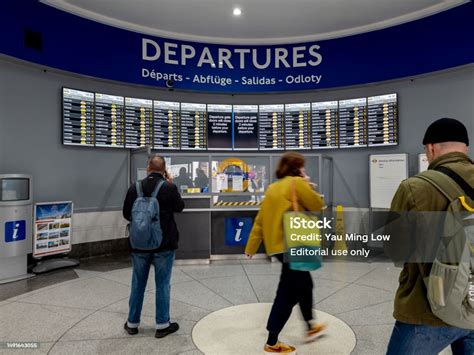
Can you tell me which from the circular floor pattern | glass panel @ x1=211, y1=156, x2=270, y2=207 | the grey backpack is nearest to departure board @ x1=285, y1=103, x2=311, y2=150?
glass panel @ x1=211, y1=156, x2=270, y2=207

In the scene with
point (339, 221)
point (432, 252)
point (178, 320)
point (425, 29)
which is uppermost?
point (425, 29)

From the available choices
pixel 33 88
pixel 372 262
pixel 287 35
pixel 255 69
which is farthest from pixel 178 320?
pixel 287 35

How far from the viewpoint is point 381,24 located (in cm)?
570

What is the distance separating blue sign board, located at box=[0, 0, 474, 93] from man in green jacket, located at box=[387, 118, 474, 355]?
4.70m

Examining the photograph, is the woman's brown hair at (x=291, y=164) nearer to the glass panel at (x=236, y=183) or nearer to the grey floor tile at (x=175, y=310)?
the grey floor tile at (x=175, y=310)

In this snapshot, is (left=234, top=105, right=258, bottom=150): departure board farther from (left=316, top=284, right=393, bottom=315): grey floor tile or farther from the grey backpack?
the grey backpack

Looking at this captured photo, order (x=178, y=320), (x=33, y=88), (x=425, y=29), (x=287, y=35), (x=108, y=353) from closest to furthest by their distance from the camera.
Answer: (x=108, y=353) < (x=178, y=320) < (x=33, y=88) < (x=425, y=29) < (x=287, y=35)

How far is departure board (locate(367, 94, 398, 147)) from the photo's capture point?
18.4 feet

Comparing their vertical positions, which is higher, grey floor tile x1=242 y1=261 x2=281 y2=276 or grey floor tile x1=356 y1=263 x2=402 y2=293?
grey floor tile x1=356 y1=263 x2=402 y2=293

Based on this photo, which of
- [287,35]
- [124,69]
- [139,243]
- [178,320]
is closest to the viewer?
[139,243]

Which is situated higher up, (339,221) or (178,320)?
(339,221)

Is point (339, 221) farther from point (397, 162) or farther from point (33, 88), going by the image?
point (33, 88)

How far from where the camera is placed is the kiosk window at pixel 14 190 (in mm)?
4125

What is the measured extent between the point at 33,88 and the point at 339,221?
5.43 meters
